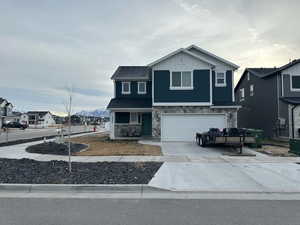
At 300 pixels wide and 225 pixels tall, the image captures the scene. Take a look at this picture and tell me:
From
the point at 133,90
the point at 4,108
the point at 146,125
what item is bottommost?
the point at 146,125

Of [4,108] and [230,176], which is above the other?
[4,108]

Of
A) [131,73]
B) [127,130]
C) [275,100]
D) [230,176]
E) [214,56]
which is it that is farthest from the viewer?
[131,73]

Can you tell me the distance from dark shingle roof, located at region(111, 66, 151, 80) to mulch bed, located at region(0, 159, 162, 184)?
1476cm

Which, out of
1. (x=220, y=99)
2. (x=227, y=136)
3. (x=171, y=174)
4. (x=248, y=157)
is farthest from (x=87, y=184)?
(x=220, y=99)

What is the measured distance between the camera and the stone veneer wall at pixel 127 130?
79.4 ft

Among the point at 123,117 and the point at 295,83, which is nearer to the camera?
the point at 295,83

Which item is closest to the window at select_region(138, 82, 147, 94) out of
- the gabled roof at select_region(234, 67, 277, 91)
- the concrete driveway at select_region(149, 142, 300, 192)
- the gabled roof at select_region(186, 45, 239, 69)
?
the gabled roof at select_region(186, 45, 239, 69)

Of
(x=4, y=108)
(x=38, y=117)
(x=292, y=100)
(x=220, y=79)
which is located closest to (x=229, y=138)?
(x=220, y=79)

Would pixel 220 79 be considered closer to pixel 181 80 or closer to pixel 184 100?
pixel 181 80

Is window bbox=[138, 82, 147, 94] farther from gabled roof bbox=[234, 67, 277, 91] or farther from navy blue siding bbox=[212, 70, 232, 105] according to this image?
gabled roof bbox=[234, 67, 277, 91]

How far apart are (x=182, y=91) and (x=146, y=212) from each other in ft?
53.7

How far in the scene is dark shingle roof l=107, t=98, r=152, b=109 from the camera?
22.7m

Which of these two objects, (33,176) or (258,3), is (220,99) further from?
(33,176)

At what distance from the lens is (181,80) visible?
21172mm
